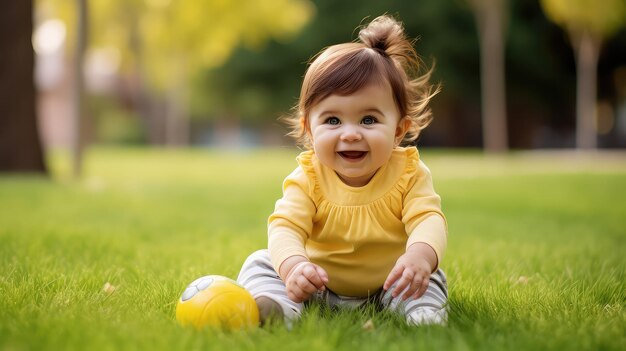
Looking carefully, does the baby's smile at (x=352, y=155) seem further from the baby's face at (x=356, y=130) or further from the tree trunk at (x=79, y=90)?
the tree trunk at (x=79, y=90)

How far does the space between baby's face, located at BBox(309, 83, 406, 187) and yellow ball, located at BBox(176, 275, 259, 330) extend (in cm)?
62

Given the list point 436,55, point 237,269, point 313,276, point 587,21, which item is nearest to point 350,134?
point 313,276

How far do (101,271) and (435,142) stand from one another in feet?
92.7

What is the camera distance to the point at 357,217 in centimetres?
266

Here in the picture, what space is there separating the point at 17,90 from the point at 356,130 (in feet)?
27.8

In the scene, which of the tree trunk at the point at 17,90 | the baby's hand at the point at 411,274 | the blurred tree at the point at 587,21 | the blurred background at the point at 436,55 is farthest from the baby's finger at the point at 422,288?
the blurred tree at the point at 587,21

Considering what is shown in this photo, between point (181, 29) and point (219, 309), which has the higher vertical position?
point (181, 29)

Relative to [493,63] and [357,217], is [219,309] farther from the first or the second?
[493,63]

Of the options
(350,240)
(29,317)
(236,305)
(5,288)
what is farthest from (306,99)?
(5,288)

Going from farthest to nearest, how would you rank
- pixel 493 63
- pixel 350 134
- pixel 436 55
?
pixel 436 55 → pixel 493 63 → pixel 350 134

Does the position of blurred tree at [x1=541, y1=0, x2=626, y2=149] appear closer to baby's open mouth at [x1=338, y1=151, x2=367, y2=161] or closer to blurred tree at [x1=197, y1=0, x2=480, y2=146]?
blurred tree at [x1=197, y1=0, x2=480, y2=146]

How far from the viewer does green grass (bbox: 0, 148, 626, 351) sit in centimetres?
219

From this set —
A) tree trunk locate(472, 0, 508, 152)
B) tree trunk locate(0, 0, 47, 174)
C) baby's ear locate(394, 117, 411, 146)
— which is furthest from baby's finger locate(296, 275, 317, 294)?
tree trunk locate(472, 0, 508, 152)

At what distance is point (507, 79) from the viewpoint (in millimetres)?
25922
